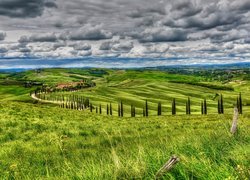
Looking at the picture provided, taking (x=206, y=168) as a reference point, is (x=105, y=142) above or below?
below

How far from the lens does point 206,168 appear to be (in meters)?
6.17

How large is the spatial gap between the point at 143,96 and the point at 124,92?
11.7 m

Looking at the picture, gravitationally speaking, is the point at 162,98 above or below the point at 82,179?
below

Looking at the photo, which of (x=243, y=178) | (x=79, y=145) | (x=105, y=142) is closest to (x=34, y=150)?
(x=79, y=145)

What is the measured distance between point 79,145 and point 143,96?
571 ft

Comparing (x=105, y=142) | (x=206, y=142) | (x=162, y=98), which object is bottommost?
(x=162, y=98)

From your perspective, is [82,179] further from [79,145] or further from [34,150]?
[79,145]

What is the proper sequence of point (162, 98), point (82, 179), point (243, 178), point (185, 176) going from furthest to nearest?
point (162, 98), point (82, 179), point (185, 176), point (243, 178)

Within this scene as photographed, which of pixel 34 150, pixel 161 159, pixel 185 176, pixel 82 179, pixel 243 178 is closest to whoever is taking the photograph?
pixel 243 178

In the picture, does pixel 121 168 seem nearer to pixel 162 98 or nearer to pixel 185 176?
pixel 185 176

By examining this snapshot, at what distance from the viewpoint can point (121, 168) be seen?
6570 mm

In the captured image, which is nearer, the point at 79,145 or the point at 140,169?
the point at 140,169

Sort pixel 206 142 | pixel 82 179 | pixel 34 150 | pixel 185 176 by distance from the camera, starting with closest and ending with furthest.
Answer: pixel 185 176 < pixel 82 179 < pixel 206 142 < pixel 34 150

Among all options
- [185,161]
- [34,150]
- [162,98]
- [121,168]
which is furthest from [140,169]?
[162,98]
